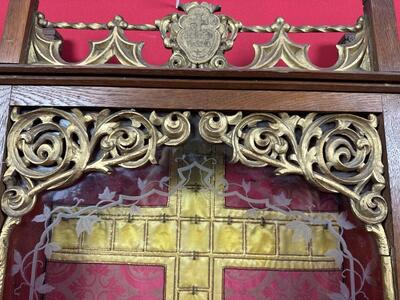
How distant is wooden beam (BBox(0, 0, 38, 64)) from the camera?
0.99 meters

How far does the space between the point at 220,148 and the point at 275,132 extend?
19 centimetres

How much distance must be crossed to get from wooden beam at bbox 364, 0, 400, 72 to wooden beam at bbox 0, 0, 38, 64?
73cm

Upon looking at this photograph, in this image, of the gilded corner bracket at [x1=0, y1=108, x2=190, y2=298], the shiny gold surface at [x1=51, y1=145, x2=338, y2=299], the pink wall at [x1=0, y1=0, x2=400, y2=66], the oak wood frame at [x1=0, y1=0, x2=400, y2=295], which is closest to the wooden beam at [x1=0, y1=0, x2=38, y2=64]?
the oak wood frame at [x1=0, y1=0, x2=400, y2=295]

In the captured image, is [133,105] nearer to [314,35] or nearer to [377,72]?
[377,72]

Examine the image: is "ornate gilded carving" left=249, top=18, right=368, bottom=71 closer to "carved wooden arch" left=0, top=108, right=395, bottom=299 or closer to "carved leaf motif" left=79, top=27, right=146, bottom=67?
"carved wooden arch" left=0, top=108, right=395, bottom=299

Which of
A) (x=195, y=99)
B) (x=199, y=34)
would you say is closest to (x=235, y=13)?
(x=199, y=34)

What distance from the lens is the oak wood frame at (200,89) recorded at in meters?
0.98

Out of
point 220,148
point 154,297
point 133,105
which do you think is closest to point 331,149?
point 220,148

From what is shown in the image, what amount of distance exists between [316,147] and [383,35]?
28 centimetres

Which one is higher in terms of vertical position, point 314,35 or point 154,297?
point 314,35

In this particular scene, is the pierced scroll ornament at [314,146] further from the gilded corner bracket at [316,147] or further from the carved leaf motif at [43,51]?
the carved leaf motif at [43,51]

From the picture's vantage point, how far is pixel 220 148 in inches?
44.5

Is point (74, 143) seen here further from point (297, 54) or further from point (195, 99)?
point (297, 54)

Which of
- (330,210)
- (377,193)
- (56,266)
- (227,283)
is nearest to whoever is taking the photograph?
(377,193)
